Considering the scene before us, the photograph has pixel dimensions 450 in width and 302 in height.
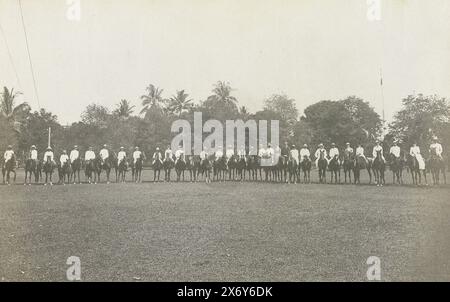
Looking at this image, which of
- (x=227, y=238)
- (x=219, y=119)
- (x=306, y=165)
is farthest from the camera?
(x=219, y=119)

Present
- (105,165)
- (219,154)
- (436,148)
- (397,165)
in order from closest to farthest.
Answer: (436,148) < (397,165) < (105,165) < (219,154)

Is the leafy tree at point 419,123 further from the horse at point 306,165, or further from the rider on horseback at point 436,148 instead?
the horse at point 306,165

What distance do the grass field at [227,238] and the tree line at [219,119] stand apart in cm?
553

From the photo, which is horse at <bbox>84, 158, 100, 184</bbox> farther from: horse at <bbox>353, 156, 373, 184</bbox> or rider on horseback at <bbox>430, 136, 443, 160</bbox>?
rider on horseback at <bbox>430, 136, 443, 160</bbox>

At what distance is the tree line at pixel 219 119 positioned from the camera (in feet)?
66.5

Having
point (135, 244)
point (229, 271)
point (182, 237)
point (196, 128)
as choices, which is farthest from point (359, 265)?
point (196, 128)

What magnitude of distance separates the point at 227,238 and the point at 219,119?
18.9 meters

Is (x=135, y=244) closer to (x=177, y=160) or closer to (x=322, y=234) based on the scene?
(x=322, y=234)

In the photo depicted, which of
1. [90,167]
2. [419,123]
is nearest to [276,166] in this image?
[419,123]

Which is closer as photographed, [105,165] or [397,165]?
[397,165]

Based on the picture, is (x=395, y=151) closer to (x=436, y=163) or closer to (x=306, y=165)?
(x=436, y=163)

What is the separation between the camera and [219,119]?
27.0 metres

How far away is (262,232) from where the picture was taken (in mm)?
8750

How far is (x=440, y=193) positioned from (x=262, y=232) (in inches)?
289
